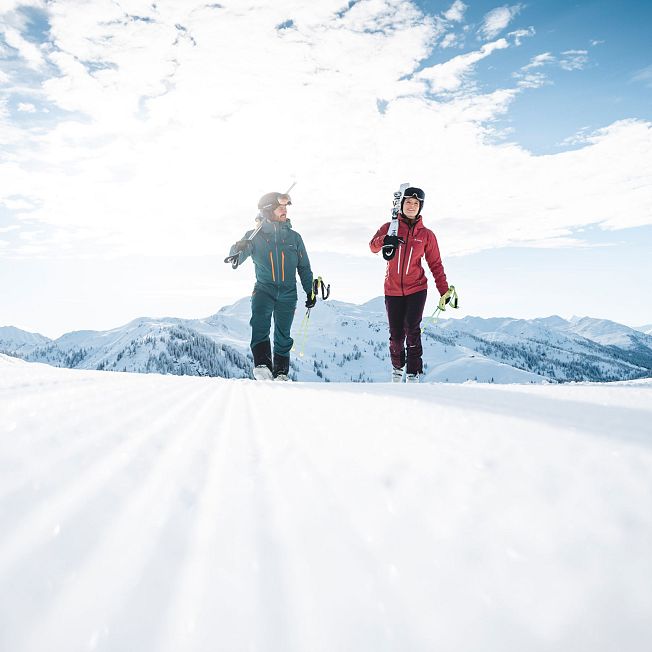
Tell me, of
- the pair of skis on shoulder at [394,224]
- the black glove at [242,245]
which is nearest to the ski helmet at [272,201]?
the black glove at [242,245]

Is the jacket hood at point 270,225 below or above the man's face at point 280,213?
below

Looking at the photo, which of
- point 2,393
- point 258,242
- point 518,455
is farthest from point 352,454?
point 258,242

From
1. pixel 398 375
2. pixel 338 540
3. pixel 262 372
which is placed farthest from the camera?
pixel 398 375

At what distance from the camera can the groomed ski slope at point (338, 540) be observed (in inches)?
19.9

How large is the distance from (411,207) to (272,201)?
6.64 ft

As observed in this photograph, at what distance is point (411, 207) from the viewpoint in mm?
6383

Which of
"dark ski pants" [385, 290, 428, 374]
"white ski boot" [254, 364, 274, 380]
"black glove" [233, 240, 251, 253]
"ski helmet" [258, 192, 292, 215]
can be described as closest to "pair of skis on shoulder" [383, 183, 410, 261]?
"dark ski pants" [385, 290, 428, 374]

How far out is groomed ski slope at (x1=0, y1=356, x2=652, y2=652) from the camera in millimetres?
505

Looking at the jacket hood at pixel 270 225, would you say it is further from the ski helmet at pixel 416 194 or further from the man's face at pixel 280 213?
the ski helmet at pixel 416 194

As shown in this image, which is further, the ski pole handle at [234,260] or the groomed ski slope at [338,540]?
the ski pole handle at [234,260]

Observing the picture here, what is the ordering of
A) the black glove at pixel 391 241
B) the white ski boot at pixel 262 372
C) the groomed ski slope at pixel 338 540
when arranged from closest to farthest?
1. the groomed ski slope at pixel 338 540
2. the white ski boot at pixel 262 372
3. the black glove at pixel 391 241

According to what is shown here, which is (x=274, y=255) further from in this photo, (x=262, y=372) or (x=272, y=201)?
(x=262, y=372)

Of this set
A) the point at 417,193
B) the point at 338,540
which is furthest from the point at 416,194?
the point at 338,540

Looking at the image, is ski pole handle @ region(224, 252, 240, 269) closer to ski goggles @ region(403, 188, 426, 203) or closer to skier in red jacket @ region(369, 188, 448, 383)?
skier in red jacket @ region(369, 188, 448, 383)
